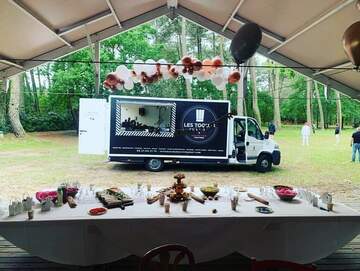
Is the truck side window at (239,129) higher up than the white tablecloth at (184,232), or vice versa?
the truck side window at (239,129)

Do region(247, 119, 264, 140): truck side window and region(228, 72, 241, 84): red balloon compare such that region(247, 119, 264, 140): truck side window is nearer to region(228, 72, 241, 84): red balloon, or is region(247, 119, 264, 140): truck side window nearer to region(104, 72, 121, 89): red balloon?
region(228, 72, 241, 84): red balloon

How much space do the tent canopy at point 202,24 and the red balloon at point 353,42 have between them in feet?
3.02

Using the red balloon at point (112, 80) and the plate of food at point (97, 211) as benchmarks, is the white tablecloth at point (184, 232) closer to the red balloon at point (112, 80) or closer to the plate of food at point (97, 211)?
the plate of food at point (97, 211)

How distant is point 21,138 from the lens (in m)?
8.94

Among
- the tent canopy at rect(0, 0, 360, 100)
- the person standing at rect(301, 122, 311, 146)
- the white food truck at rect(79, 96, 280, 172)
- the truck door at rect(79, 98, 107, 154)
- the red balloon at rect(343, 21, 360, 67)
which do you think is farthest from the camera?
the person standing at rect(301, 122, 311, 146)

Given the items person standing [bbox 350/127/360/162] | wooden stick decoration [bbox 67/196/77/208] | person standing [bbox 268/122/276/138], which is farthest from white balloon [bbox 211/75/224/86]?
person standing [bbox 350/127/360/162]

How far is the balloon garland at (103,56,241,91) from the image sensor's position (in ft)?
11.2

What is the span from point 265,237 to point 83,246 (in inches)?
62.3

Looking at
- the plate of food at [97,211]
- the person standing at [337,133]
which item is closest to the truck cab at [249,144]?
the person standing at [337,133]

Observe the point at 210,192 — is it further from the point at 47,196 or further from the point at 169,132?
the point at 169,132

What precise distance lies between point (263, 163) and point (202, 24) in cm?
389

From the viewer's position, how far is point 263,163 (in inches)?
310

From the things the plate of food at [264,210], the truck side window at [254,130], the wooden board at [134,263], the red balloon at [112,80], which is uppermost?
the red balloon at [112,80]

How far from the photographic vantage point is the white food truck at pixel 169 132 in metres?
7.35
